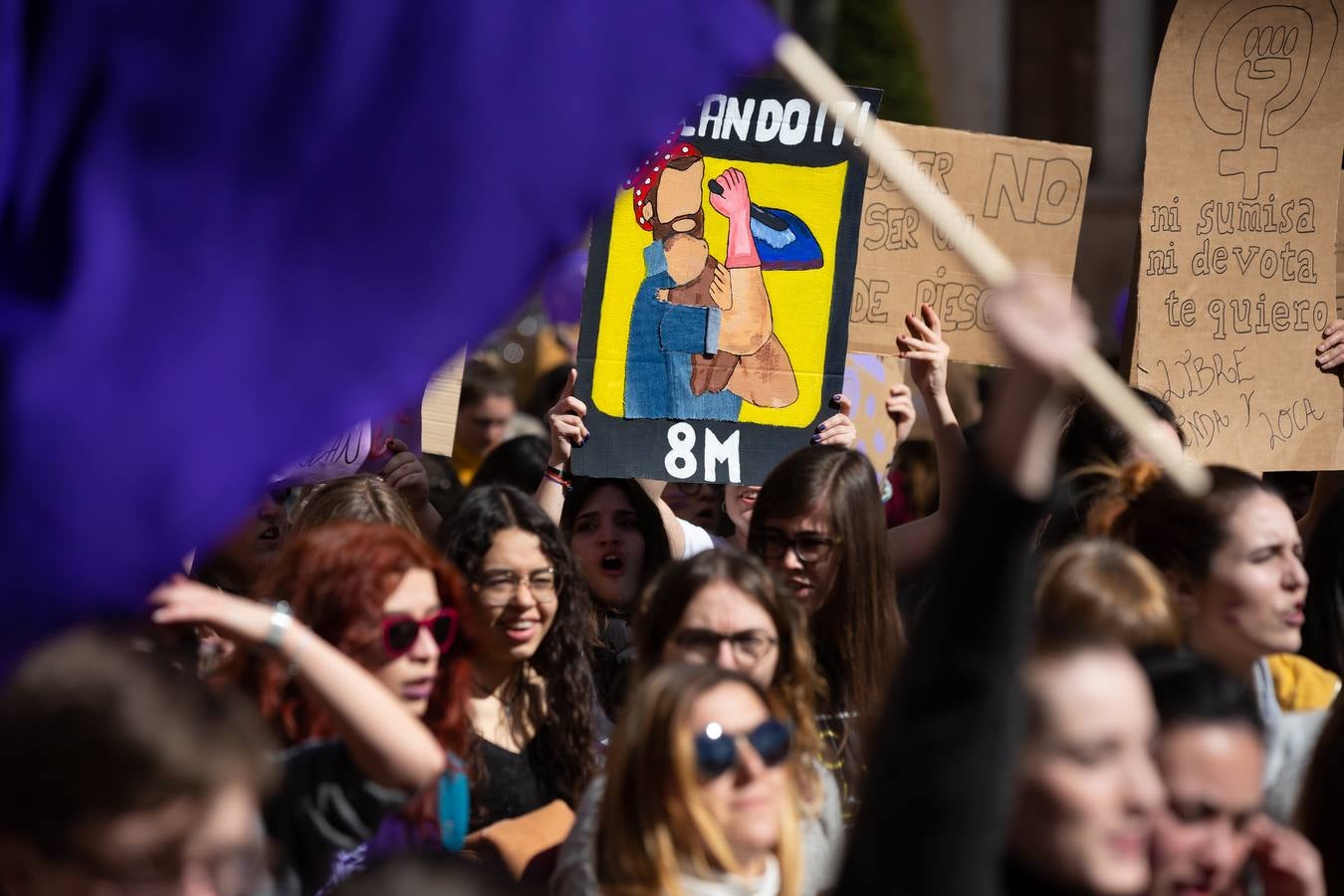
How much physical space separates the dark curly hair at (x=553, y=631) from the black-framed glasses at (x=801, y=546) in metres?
0.47

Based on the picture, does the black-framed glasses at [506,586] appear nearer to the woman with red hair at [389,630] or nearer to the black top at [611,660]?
the black top at [611,660]

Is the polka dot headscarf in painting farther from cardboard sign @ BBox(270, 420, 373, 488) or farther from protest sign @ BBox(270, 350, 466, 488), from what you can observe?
cardboard sign @ BBox(270, 420, 373, 488)

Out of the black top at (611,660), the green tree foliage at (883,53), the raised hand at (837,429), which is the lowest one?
the black top at (611,660)

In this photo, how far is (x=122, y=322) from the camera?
2148mm

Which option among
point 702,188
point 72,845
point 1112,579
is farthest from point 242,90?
point 702,188

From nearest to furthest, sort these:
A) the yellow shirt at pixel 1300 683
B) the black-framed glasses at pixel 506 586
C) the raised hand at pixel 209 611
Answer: the raised hand at pixel 209 611 < the yellow shirt at pixel 1300 683 < the black-framed glasses at pixel 506 586

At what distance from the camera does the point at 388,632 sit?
9.86 ft

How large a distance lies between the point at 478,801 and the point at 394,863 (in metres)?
1.42

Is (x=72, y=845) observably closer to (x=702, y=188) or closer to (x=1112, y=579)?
(x=1112, y=579)

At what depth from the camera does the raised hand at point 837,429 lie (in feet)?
15.5

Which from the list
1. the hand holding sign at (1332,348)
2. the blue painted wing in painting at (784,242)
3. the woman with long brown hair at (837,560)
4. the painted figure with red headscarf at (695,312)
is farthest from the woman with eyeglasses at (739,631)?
the hand holding sign at (1332,348)

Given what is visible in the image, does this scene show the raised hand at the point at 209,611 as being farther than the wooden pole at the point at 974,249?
Yes

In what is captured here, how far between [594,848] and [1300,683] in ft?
5.30

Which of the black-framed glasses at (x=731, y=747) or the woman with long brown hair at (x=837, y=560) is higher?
the woman with long brown hair at (x=837, y=560)
